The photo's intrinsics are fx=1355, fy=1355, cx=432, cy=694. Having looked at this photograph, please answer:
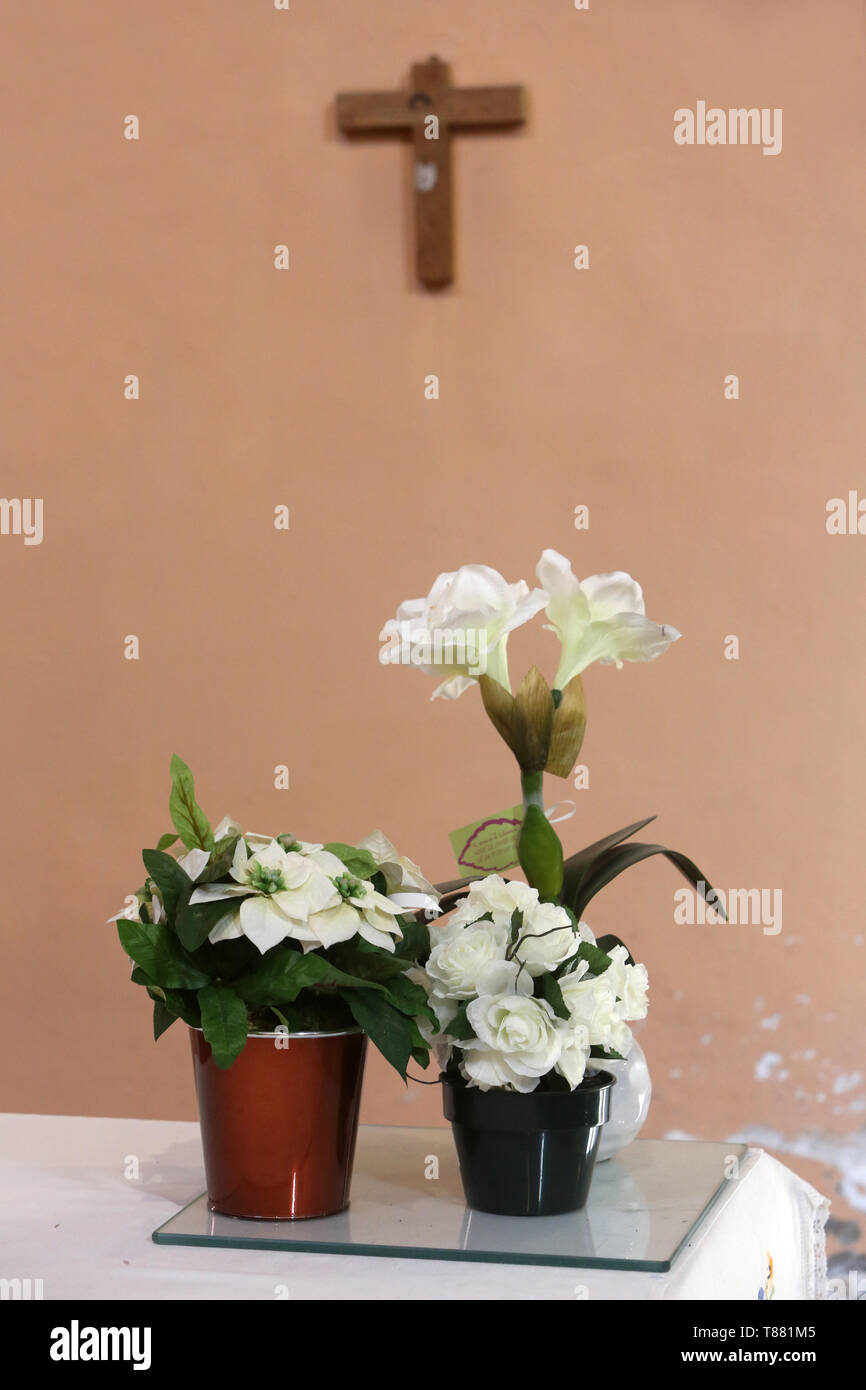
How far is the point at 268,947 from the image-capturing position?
2.90ft

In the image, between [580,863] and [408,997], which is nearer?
[408,997]

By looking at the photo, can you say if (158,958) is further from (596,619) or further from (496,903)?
(596,619)

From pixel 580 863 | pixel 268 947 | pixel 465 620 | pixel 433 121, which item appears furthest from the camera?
pixel 433 121

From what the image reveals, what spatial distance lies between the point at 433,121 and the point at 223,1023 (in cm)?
185

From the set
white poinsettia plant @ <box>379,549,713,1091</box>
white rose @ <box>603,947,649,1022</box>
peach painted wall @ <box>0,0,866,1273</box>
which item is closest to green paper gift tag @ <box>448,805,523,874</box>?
white poinsettia plant @ <box>379,549,713,1091</box>

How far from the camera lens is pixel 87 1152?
1188 mm

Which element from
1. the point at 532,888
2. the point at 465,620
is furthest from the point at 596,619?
the point at 532,888

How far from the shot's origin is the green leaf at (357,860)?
968 millimetres

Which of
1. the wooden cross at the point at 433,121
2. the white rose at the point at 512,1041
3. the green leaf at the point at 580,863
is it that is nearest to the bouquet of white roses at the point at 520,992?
the white rose at the point at 512,1041

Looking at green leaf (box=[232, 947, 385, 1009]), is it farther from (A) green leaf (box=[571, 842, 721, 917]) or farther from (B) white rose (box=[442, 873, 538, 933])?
(A) green leaf (box=[571, 842, 721, 917])

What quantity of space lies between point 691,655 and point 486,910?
1.36m

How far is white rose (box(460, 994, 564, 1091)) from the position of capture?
901mm

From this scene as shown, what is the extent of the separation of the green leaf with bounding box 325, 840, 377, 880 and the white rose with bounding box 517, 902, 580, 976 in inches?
4.6
